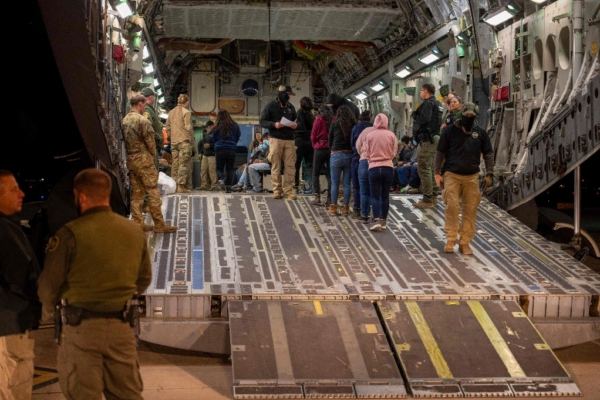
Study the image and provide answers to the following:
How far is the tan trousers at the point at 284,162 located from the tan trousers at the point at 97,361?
7476mm

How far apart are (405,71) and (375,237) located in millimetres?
10804

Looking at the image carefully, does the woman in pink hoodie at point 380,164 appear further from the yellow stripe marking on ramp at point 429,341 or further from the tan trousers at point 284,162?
the yellow stripe marking on ramp at point 429,341

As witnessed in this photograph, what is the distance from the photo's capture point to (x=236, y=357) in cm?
717

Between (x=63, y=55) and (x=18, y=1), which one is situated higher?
(x=18, y=1)

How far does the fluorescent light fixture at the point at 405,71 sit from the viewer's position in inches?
792

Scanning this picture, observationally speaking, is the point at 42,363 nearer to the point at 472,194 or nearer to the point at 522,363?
the point at 522,363

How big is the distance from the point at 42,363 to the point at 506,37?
31.6ft

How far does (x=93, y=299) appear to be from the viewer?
16.3 feet

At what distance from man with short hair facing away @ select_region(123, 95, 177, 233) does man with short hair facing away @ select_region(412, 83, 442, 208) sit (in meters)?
3.77

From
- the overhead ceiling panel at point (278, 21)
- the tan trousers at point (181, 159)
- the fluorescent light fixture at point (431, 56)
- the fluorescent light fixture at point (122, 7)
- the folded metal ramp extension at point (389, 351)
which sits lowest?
the folded metal ramp extension at point (389, 351)

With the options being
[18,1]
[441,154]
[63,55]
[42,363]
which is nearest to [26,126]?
[18,1]

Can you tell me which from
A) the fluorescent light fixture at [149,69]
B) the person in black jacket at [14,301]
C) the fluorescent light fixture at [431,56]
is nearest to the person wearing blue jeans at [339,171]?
the person in black jacket at [14,301]

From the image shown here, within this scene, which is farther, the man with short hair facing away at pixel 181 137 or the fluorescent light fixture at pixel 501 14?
the man with short hair facing away at pixel 181 137

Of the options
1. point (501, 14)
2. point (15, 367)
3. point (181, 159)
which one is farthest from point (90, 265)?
point (501, 14)
